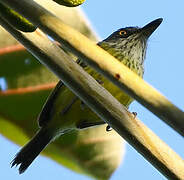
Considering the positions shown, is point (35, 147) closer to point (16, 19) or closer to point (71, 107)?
point (71, 107)

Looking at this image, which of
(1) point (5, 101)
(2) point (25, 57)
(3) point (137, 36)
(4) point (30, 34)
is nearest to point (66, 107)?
(3) point (137, 36)

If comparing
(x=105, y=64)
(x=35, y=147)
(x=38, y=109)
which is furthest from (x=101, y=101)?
(x=35, y=147)

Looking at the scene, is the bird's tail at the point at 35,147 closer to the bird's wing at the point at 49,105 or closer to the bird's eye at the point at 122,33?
the bird's wing at the point at 49,105

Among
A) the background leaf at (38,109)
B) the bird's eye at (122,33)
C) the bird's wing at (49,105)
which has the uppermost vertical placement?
the bird's eye at (122,33)

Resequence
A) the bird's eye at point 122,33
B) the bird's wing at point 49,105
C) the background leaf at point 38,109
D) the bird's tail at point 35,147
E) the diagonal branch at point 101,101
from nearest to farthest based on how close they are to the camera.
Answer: the diagonal branch at point 101,101
the background leaf at point 38,109
the bird's tail at point 35,147
the bird's wing at point 49,105
the bird's eye at point 122,33

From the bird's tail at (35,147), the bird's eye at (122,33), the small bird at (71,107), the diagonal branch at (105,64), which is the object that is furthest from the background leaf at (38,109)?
the bird's eye at (122,33)

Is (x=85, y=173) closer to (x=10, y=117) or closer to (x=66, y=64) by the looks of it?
(x=10, y=117)
